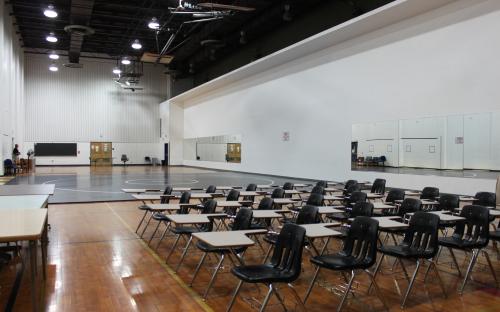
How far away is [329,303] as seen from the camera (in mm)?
4027

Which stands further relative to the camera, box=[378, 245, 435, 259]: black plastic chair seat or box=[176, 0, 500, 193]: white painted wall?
box=[176, 0, 500, 193]: white painted wall

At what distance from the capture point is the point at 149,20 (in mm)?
20828

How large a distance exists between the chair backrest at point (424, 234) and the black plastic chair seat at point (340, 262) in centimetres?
78

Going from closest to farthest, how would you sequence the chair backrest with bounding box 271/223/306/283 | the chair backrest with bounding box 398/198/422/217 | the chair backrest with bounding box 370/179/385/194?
the chair backrest with bounding box 271/223/306/283
the chair backrest with bounding box 398/198/422/217
the chair backrest with bounding box 370/179/385/194

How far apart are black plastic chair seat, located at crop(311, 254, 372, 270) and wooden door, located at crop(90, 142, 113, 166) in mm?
29165

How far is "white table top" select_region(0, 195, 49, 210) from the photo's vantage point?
5004 millimetres

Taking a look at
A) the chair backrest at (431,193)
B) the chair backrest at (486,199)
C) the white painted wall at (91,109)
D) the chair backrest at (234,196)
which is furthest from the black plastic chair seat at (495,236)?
the white painted wall at (91,109)

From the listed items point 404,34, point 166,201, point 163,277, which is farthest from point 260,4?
point 163,277

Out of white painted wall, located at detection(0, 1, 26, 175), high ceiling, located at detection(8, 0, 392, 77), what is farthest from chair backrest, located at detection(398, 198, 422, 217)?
white painted wall, located at detection(0, 1, 26, 175)

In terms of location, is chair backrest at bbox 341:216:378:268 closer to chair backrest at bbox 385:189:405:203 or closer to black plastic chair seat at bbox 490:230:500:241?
black plastic chair seat at bbox 490:230:500:241

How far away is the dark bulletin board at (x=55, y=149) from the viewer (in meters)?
29.0

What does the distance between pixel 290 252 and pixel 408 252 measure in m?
1.36

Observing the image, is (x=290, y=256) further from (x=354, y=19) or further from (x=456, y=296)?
(x=354, y=19)

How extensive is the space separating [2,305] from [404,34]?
39.7 ft
